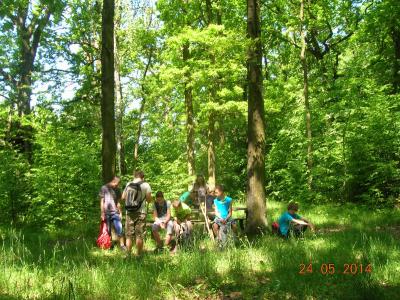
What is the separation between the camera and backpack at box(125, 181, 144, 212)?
7793 millimetres

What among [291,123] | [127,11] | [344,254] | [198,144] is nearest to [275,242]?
[344,254]

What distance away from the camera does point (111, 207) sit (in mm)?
8688

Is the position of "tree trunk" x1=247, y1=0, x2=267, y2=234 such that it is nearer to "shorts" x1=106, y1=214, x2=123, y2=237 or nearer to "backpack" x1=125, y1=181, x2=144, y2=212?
"backpack" x1=125, y1=181, x2=144, y2=212

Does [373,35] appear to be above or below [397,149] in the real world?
above

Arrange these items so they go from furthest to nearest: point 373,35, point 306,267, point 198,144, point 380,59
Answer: point 198,144, point 380,59, point 373,35, point 306,267

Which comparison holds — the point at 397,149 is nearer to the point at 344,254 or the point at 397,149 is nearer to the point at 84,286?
the point at 344,254

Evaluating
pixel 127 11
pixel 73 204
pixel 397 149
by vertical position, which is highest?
pixel 127 11

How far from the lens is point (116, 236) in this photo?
8836mm

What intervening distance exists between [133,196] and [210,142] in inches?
422

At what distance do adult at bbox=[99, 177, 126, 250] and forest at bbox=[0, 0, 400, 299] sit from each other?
0.55 m

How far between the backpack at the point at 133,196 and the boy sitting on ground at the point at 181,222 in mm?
1169

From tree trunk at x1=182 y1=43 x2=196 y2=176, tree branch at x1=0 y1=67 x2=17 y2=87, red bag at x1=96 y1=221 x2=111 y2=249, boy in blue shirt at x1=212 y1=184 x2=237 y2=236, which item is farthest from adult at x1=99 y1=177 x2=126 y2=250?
tree branch at x1=0 y1=67 x2=17 y2=87

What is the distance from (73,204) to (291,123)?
997cm
